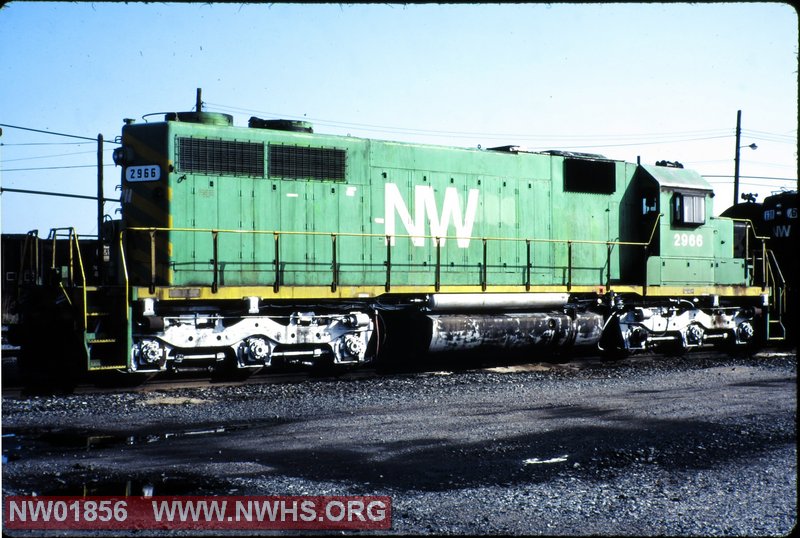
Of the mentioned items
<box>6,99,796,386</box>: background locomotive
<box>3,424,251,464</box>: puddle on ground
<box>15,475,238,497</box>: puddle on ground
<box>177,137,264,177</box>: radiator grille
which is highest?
<box>177,137,264,177</box>: radiator grille

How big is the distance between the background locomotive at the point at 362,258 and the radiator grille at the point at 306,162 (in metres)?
0.02

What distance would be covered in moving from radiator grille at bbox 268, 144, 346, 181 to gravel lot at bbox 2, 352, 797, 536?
3.25 meters

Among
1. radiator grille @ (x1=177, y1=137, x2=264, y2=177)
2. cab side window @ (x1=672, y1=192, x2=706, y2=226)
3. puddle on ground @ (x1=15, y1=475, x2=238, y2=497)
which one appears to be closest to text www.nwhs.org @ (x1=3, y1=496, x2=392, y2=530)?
puddle on ground @ (x1=15, y1=475, x2=238, y2=497)

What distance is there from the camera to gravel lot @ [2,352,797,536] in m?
5.43

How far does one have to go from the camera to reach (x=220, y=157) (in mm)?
11695

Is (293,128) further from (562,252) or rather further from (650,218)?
(650,218)

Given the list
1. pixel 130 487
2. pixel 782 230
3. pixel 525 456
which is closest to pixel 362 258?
pixel 525 456

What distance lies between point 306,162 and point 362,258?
1.79 meters

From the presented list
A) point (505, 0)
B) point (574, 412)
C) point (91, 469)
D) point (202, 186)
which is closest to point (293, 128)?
point (202, 186)

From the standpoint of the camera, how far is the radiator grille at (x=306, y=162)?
12148 mm

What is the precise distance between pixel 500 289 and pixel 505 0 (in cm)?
968

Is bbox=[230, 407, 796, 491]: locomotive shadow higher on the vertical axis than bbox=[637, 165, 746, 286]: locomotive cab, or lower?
lower

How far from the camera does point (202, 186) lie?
1153 cm

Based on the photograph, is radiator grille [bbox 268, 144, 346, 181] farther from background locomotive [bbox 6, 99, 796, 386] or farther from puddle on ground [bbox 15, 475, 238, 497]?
puddle on ground [bbox 15, 475, 238, 497]
